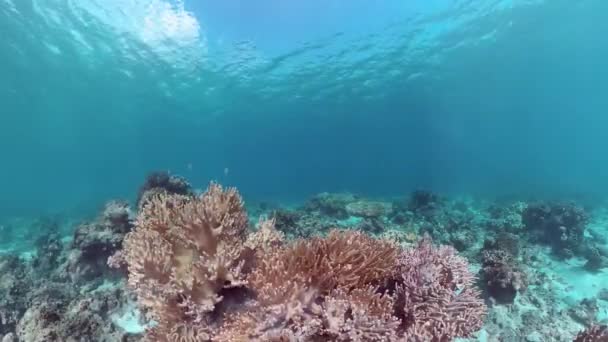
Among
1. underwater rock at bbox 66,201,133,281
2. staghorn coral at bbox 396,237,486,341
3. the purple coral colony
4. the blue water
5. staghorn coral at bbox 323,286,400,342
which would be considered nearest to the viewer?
staghorn coral at bbox 323,286,400,342

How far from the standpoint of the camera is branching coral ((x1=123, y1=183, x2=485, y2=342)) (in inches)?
126

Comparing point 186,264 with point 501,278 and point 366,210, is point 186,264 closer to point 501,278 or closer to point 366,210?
point 501,278

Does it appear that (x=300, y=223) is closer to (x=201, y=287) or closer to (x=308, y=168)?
(x=201, y=287)

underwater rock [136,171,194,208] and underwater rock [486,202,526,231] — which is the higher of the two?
underwater rock [136,171,194,208]

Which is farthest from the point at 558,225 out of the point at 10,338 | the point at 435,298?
the point at 10,338

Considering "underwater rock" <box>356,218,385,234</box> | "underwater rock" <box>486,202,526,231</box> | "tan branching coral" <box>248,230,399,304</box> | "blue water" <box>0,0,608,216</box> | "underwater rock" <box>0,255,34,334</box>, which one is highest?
"blue water" <box>0,0,608,216</box>

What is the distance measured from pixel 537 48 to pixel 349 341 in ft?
154

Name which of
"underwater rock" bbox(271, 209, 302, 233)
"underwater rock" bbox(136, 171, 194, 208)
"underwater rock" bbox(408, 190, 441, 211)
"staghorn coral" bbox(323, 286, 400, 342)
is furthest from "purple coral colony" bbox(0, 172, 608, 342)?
"underwater rock" bbox(408, 190, 441, 211)

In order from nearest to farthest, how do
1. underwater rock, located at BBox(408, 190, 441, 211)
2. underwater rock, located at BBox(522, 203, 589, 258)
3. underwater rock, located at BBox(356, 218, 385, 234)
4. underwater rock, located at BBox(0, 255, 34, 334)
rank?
underwater rock, located at BBox(0, 255, 34, 334) < underwater rock, located at BBox(356, 218, 385, 234) < underwater rock, located at BBox(522, 203, 589, 258) < underwater rock, located at BBox(408, 190, 441, 211)

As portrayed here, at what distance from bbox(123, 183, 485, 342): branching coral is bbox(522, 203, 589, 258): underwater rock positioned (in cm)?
1046

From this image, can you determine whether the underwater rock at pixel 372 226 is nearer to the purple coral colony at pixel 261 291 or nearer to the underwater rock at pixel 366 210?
the underwater rock at pixel 366 210

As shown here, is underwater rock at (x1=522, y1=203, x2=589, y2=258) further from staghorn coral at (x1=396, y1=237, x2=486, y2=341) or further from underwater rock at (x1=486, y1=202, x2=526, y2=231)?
staghorn coral at (x1=396, y1=237, x2=486, y2=341)

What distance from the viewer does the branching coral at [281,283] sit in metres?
3.21

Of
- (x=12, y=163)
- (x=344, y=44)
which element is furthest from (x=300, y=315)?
(x=12, y=163)
